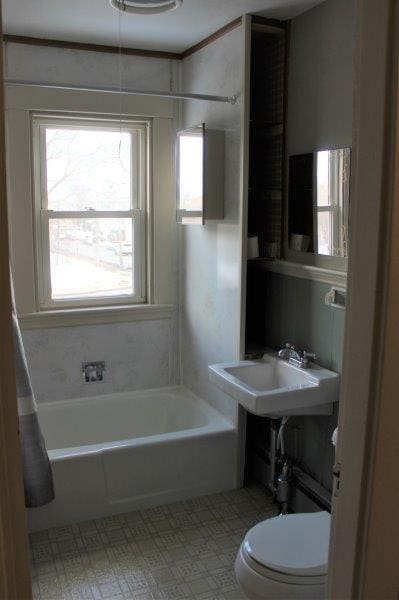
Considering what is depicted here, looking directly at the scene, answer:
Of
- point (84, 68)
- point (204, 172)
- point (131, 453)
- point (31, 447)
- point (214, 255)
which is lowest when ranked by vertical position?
point (131, 453)

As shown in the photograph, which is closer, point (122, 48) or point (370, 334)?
point (370, 334)

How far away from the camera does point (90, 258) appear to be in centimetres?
370

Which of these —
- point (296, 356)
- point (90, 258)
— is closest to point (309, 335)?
point (296, 356)

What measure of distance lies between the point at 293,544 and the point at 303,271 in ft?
4.26

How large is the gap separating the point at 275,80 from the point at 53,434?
93.0 inches

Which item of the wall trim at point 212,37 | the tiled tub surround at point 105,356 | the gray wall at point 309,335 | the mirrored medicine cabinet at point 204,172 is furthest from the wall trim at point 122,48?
the tiled tub surround at point 105,356

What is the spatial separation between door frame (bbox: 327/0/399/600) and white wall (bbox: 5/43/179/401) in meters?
2.67

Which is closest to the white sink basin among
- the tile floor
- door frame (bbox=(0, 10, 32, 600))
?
the tile floor

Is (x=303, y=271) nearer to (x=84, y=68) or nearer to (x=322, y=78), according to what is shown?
(x=322, y=78)

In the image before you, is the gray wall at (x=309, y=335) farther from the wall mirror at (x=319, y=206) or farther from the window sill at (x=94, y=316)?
the window sill at (x=94, y=316)

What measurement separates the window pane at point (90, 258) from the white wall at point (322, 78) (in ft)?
4.22

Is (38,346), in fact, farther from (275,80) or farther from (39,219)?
(275,80)

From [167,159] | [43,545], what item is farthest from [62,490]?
[167,159]

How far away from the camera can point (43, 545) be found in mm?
2795
